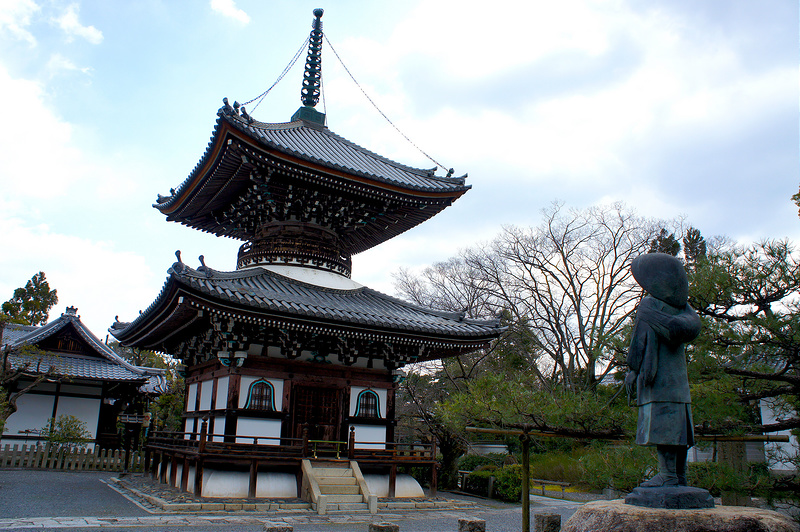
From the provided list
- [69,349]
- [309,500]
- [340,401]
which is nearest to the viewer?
[309,500]

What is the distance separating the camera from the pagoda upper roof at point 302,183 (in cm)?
1200

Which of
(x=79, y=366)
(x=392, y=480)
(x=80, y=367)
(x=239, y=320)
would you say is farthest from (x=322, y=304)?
(x=79, y=366)

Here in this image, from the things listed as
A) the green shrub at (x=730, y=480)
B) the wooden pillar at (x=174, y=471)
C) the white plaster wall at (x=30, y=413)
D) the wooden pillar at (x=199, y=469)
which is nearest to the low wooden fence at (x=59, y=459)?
the white plaster wall at (x=30, y=413)

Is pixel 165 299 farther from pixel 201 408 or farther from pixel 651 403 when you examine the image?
pixel 651 403

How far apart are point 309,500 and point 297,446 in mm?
1121

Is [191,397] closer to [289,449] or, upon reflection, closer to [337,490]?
[289,449]

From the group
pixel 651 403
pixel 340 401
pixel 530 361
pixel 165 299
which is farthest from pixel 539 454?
pixel 651 403

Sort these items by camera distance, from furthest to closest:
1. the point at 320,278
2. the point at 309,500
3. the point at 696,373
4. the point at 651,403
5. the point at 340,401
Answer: the point at 320,278, the point at 340,401, the point at 309,500, the point at 696,373, the point at 651,403

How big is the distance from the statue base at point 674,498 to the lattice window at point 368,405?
9015mm

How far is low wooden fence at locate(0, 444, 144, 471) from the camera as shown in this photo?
17.8 meters

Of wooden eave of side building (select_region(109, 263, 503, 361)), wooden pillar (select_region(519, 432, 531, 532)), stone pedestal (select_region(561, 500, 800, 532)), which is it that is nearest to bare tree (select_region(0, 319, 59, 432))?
wooden eave of side building (select_region(109, 263, 503, 361))

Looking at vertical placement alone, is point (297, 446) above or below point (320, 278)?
below

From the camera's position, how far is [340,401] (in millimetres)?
12984

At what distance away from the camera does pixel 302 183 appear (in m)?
13.0
